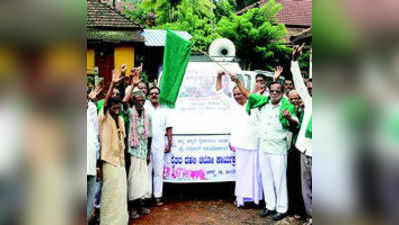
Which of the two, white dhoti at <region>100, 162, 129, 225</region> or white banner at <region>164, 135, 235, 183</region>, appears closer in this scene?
white dhoti at <region>100, 162, 129, 225</region>

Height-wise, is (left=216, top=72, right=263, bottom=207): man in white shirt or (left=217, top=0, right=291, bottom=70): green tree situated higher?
(left=217, top=0, right=291, bottom=70): green tree

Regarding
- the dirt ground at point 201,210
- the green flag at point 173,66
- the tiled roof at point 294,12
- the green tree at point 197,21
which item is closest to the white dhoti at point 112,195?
the dirt ground at point 201,210

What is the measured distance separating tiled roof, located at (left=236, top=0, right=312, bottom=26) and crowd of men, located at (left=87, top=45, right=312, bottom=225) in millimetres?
18166

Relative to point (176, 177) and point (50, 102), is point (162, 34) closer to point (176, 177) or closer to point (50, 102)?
point (176, 177)

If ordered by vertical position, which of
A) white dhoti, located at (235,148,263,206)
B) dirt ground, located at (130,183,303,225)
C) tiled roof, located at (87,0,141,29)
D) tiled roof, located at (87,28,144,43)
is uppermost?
tiled roof, located at (87,0,141,29)

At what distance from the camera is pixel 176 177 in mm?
5113

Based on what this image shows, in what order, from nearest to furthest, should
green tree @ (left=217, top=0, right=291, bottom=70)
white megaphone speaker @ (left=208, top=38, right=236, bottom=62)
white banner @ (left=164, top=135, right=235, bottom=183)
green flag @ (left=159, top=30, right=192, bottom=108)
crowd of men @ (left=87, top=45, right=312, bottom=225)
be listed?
crowd of men @ (left=87, top=45, right=312, bottom=225)
green flag @ (left=159, top=30, right=192, bottom=108)
white banner @ (left=164, top=135, right=235, bottom=183)
white megaphone speaker @ (left=208, top=38, right=236, bottom=62)
green tree @ (left=217, top=0, right=291, bottom=70)

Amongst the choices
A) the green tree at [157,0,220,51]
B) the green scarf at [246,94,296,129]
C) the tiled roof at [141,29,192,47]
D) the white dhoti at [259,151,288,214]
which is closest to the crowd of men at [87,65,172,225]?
the green scarf at [246,94,296,129]

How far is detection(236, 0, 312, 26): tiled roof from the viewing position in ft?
73.1

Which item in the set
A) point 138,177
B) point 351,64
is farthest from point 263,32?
point 351,64

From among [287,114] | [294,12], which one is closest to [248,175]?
[287,114]

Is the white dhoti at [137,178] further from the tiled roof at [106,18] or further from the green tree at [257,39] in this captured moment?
the green tree at [257,39]

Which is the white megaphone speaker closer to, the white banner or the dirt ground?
the white banner

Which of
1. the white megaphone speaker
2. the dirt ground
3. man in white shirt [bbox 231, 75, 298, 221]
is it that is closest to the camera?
Answer: man in white shirt [bbox 231, 75, 298, 221]
